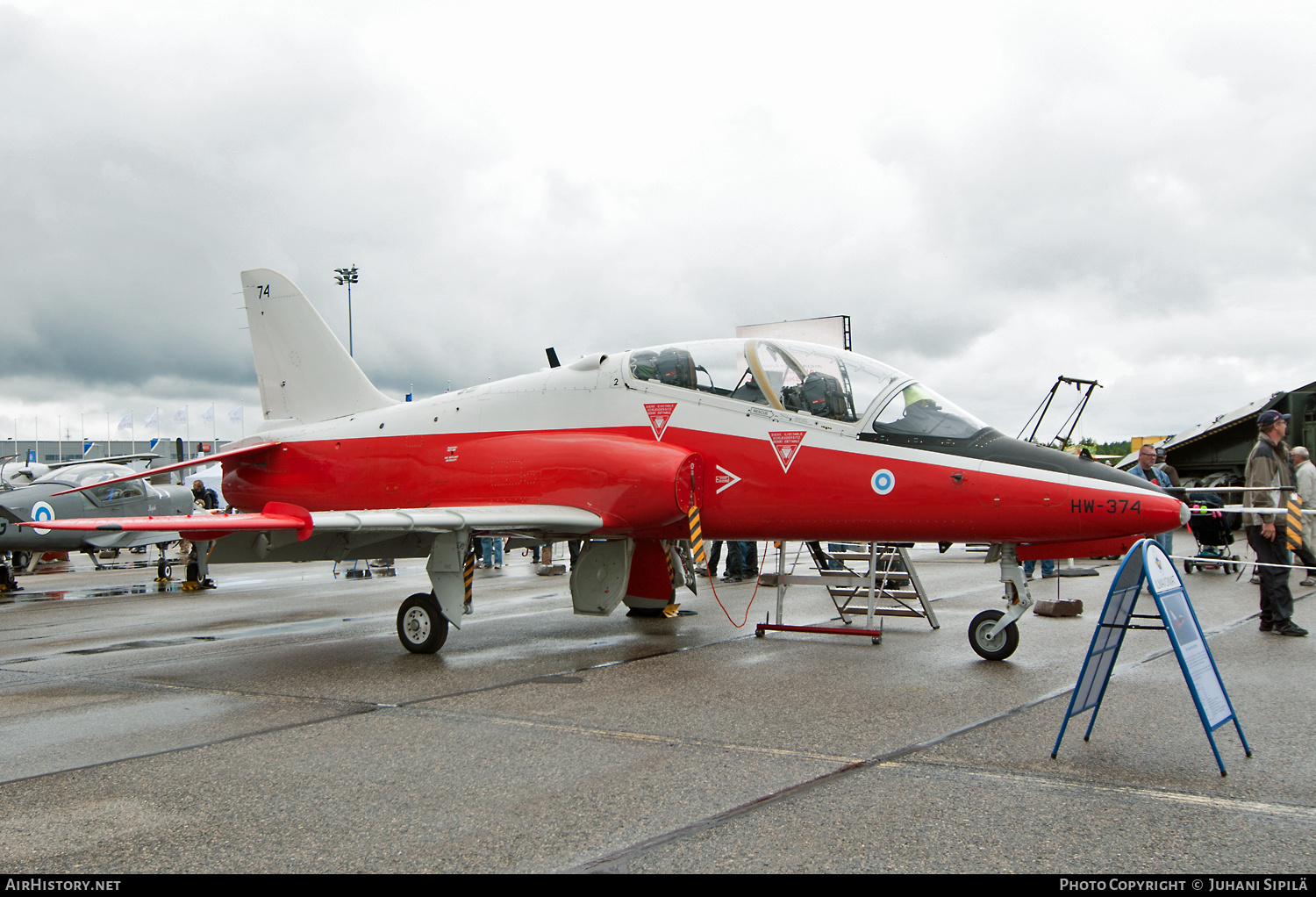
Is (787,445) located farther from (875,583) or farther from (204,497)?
(204,497)

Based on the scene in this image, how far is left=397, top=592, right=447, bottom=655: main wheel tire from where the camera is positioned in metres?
7.94

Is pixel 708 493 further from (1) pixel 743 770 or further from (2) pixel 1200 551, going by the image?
(2) pixel 1200 551

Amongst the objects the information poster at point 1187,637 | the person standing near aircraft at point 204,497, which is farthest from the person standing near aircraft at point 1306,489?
the person standing near aircraft at point 204,497

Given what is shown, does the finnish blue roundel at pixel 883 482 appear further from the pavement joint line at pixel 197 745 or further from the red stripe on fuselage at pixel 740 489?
the pavement joint line at pixel 197 745

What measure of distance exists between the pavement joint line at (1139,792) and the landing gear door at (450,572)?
4725 mm

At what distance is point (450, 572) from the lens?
7.93 metres

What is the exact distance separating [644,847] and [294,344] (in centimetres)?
963

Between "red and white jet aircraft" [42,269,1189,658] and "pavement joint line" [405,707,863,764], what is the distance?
7.44 ft

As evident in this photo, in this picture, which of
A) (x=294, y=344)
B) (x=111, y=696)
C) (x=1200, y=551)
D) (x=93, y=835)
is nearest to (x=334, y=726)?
(x=93, y=835)

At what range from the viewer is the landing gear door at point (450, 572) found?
7.90 m

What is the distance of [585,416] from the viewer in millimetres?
8367

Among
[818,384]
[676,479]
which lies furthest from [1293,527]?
[676,479]

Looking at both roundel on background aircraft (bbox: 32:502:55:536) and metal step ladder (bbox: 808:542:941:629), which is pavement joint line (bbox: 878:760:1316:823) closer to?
metal step ladder (bbox: 808:542:941:629)

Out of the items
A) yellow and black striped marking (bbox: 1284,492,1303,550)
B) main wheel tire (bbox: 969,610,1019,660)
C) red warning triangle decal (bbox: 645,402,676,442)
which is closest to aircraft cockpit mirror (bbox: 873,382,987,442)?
main wheel tire (bbox: 969,610,1019,660)
